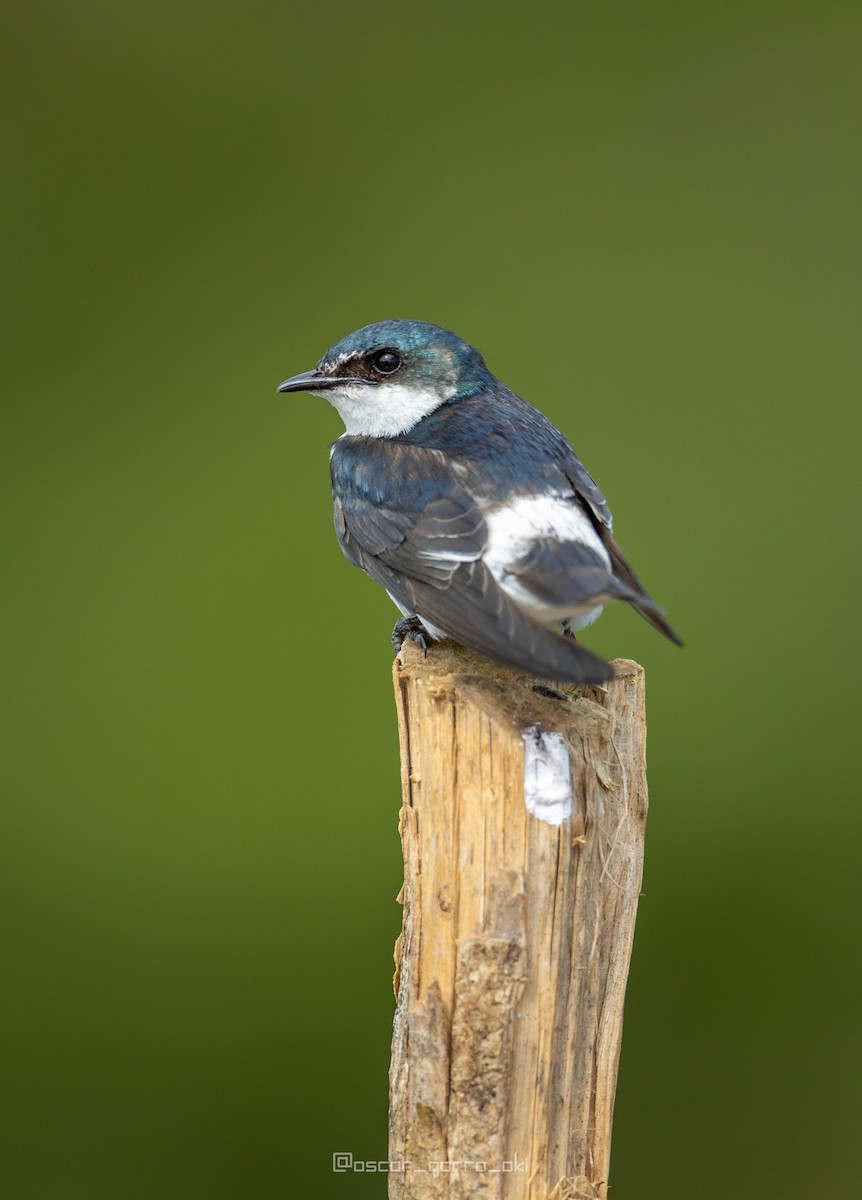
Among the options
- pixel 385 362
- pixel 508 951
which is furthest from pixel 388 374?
pixel 508 951

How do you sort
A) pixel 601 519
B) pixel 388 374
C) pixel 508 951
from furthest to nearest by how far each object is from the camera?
pixel 388 374, pixel 601 519, pixel 508 951

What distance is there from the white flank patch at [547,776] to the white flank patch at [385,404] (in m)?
0.63

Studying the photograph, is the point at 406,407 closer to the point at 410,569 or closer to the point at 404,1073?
the point at 410,569

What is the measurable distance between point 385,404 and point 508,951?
2.69ft

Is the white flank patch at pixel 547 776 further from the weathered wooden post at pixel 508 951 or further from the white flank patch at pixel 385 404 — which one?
the white flank patch at pixel 385 404

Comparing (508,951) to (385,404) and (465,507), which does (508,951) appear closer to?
(465,507)

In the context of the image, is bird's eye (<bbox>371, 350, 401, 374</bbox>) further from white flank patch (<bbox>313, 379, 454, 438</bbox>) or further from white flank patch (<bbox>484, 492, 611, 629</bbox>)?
white flank patch (<bbox>484, 492, 611, 629</bbox>)

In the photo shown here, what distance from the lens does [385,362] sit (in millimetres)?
1669

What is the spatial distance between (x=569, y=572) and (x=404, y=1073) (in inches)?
21.4

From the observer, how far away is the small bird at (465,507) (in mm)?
1296

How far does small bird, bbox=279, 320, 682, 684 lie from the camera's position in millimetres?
1296

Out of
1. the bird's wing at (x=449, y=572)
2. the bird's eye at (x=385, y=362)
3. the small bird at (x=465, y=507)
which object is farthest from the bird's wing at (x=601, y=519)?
the bird's eye at (x=385, y=362)

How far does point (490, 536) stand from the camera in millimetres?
1414

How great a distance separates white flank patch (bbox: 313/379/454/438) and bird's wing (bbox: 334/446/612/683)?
0.34ft
